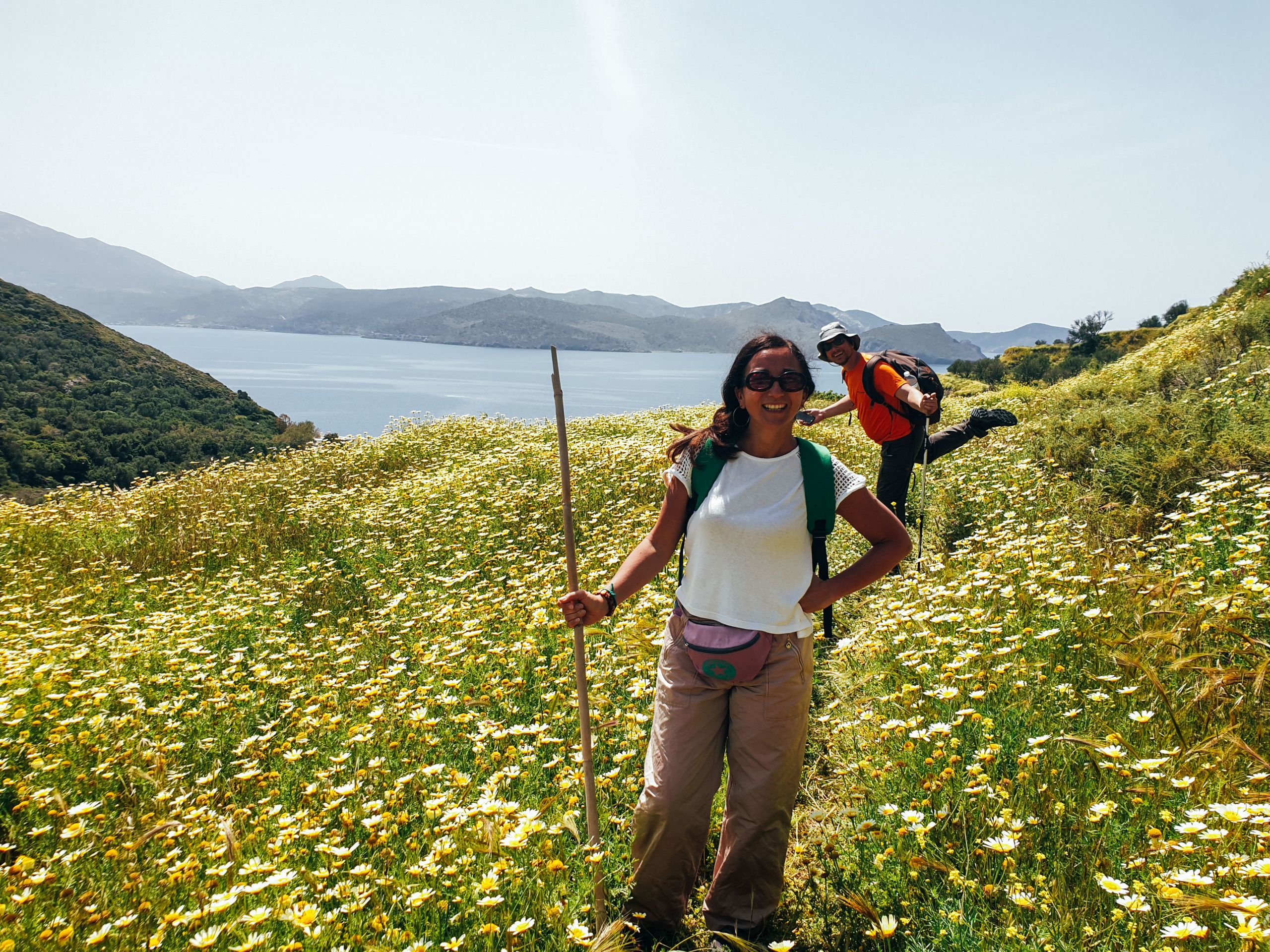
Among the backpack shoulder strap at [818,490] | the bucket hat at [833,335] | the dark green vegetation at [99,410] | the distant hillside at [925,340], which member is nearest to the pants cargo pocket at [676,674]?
the backpack shoulder strap at [818,490]

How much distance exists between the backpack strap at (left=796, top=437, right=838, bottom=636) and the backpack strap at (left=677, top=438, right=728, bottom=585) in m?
0.31

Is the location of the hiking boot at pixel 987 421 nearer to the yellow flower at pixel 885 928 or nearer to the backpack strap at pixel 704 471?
the backpack strap at pixel 704 471

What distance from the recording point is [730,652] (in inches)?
99.6

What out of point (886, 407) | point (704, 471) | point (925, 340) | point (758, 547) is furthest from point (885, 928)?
point (925, 340)

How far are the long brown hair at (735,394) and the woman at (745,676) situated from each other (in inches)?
0.5

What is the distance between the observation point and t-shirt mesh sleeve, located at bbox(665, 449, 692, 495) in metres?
2.82

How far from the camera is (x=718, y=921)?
2678mm

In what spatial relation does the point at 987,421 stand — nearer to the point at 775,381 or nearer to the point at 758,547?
the point at 775,381

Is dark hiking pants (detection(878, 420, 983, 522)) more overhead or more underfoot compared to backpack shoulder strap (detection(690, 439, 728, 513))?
more underfoot

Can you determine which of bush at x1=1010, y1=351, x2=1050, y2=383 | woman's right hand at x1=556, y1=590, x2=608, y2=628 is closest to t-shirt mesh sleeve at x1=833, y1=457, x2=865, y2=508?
woman's right hand at x1=556, y1=590, x2=608, y2=628

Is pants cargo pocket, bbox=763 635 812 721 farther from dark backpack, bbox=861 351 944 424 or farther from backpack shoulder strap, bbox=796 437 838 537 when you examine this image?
dark backpack, bbox=861 351 944 424

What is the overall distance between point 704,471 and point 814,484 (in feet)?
1.37

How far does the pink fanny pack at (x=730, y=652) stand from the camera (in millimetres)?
2531

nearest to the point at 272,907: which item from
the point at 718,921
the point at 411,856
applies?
the point at 411,856
